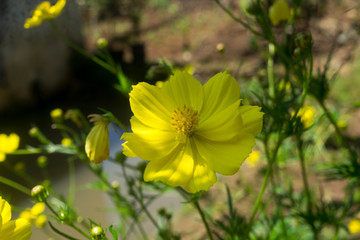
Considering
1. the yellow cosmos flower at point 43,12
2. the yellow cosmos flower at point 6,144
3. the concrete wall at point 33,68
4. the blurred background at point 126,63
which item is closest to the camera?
the yellow cosmos flower at point 43,12

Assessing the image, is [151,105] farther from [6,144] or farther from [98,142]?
[6,144]

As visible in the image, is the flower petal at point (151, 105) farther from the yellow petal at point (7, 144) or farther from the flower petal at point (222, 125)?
the yellow petal at point (7, 144)

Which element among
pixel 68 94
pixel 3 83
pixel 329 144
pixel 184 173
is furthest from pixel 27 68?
pixel 184 173

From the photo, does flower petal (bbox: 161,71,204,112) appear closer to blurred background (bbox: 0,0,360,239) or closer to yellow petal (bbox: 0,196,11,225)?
yellow petal (bbox: 0,196,11,225)

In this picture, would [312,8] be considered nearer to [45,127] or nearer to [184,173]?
[45,127]

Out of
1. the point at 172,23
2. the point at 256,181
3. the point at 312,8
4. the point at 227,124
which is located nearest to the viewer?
the point at 227,124

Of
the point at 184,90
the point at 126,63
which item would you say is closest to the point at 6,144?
the point at 184,90

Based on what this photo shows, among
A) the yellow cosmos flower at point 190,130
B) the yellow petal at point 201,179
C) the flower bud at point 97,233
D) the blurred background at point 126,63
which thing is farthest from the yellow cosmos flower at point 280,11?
the blurred background at point 126,63
